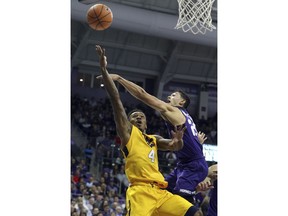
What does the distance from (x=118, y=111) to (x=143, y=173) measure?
1.90 ft

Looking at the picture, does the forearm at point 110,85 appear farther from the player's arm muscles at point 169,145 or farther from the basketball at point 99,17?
the basketball at point 99,17

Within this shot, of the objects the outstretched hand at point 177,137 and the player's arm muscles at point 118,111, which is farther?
the outstretched hand at point 177,137

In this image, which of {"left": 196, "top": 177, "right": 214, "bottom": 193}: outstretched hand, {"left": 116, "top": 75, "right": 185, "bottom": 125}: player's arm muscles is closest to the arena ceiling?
{"left": 196, "top": 177, "right": 214, "bottom": 193}: outstretched hand

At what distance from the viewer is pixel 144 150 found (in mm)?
4414

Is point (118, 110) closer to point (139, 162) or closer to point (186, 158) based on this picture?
point (139, 162)

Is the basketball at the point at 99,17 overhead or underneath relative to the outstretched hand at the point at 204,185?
overhead

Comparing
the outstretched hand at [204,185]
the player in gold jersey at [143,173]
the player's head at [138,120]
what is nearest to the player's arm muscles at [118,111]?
the player in gold jersey at [143,173]

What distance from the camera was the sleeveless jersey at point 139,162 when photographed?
4.34m

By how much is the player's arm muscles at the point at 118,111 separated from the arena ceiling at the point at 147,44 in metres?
10.7

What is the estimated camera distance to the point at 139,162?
435 cm

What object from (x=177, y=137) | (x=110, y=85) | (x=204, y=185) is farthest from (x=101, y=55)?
(x=204, y=185)
